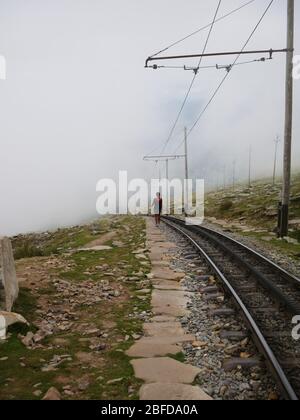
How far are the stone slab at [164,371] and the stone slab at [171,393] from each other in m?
0.18

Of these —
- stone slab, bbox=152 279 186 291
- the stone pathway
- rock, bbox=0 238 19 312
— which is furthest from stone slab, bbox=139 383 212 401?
Result: stone slab, bbox=152 279 186 291

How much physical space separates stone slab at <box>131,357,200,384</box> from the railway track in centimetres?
116

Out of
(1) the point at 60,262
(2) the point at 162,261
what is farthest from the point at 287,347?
(1) the point at 60,262

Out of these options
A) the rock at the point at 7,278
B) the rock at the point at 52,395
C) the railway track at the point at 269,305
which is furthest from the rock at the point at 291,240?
the rock at the point at 52,395

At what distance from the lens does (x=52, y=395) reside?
4.79m

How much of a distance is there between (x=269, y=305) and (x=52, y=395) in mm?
5367

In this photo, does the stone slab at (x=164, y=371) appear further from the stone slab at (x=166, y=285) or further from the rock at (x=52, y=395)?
the stone slab at (x=166, y=285)

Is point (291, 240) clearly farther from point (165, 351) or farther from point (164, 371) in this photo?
point (164, 371)

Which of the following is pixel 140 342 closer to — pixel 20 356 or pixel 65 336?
pixel 65 336

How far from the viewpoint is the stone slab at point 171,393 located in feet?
15.7

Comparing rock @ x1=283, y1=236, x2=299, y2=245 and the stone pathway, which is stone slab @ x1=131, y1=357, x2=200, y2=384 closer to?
the stone pathway

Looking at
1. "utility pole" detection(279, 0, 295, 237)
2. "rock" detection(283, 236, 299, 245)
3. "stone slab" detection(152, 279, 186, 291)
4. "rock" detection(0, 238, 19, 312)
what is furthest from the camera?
"utility pole" detection(279, 0, 295, 237)

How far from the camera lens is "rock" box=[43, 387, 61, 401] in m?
4.73
